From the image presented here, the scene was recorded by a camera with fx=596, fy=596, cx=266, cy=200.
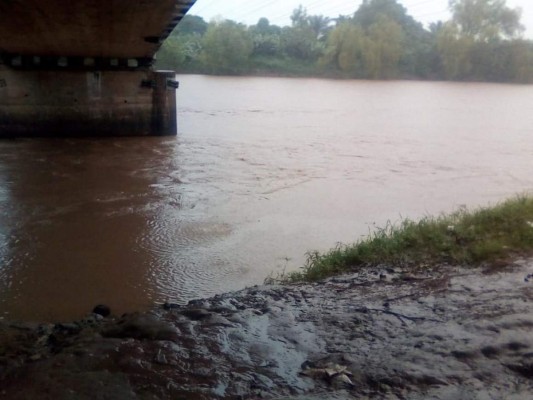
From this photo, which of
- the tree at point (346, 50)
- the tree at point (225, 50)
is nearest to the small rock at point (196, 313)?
the tree at point (225, 50)

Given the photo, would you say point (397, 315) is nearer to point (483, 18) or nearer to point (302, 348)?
point (302, 348)

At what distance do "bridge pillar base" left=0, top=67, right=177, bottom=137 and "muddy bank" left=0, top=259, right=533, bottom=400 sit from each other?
15.3m

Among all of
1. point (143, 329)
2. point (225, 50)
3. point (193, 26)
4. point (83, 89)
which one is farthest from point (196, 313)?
point (193, 26)

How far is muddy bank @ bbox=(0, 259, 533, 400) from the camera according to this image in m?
3.31

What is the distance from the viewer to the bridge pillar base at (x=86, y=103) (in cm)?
1830

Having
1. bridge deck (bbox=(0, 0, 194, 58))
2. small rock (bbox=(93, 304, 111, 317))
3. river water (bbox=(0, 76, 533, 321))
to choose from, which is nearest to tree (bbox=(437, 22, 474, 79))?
river water (bbox=(0, 76, 533, 321))

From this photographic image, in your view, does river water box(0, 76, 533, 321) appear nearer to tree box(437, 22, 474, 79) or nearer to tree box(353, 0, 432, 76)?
tree box(437, 22, 474, 79)

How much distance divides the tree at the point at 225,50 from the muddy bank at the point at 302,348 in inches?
1888

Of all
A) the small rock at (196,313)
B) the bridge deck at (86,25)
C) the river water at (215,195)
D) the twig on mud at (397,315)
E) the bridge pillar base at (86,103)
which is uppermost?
the bridge deck at (86,25)

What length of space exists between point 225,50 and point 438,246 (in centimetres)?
4766

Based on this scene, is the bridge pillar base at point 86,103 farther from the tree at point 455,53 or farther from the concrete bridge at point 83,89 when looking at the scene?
the tree at point 455,53

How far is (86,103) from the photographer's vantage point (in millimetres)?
18938

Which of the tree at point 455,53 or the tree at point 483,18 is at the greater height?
the tree at point 483,18

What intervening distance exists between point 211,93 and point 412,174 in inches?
923
